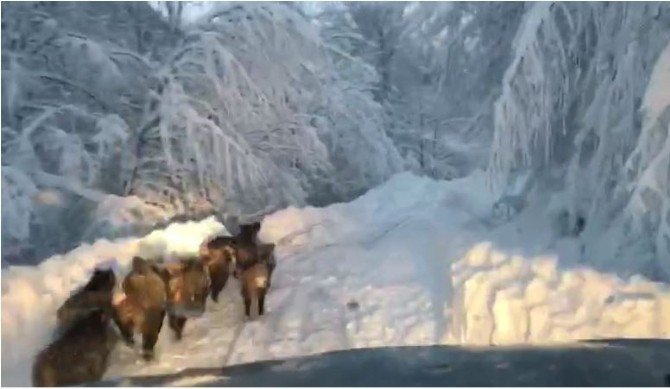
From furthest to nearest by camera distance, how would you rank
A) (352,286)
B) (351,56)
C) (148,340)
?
(351,56), (352,286), (148,340)

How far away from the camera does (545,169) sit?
2359 millimetres

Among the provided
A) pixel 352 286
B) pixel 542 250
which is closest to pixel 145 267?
pixel 352 286

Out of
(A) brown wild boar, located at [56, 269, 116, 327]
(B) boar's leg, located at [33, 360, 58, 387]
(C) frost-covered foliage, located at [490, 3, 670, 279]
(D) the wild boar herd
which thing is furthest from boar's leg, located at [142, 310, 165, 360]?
(C) frost-covered foliage, located at [490, 3, 670, 279]

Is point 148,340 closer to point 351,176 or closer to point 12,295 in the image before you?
point 12,295

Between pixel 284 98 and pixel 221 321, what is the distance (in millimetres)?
642

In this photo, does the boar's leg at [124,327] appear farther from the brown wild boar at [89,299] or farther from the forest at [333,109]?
the forest at [333,109]

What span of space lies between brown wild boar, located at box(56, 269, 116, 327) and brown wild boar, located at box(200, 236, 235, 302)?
24 cm

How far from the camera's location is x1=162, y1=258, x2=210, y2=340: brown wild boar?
2086 mm

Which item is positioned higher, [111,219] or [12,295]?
[111,219]

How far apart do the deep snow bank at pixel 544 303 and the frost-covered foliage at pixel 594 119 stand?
90mm

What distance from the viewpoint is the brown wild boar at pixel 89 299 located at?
2.02 meters

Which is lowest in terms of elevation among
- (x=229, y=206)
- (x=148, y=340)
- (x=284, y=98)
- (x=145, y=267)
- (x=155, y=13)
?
(x=148, y=340)

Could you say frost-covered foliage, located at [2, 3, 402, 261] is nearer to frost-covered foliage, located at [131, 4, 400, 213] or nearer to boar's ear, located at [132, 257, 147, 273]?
frost-covered foliage, located at [131, 4, 400, 213]

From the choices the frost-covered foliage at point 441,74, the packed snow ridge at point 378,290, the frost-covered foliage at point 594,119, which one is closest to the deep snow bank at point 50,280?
the packed snow ridge at point 378,290
